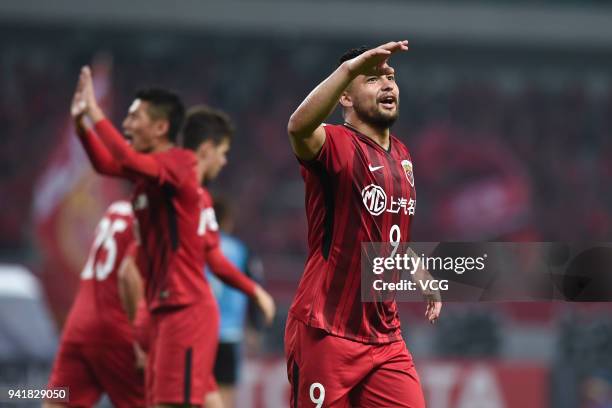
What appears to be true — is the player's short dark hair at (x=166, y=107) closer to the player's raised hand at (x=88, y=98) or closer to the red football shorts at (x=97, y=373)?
the player's raised hand at (x=88, y=98)

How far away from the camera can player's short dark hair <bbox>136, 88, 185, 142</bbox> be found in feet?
18.7

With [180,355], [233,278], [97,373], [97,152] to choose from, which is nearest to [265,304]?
[233,278]

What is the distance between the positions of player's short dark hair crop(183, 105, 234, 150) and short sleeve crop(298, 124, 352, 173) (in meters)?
2.23

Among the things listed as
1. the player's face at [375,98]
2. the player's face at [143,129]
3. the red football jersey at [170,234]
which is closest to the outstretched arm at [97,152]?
the red football jersey at [170,234]

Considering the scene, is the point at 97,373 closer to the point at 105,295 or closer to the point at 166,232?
the point at 105,295

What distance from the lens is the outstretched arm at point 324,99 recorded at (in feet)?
12.2

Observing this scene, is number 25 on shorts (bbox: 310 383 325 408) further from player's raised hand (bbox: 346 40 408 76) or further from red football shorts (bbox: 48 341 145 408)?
red football shorts (bbox: 48 341 145 408)

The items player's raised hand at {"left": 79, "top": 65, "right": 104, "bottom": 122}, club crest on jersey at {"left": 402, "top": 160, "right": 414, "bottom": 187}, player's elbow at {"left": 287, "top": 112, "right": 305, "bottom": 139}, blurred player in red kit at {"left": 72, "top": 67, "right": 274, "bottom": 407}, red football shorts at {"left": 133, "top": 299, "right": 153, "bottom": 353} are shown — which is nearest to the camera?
player's elbow at {"left": 287, "top": 112, "right": 305, "bottom": 139}

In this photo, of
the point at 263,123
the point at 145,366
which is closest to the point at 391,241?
the point at 145,366

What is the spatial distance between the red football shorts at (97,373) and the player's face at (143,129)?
1.10 m

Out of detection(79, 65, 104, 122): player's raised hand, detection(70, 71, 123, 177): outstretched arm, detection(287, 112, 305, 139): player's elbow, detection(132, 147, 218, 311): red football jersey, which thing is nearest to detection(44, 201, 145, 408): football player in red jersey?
detection(132, 147, 218, 311): red football jersey

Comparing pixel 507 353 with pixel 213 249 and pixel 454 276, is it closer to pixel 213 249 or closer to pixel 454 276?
pixel 213 249

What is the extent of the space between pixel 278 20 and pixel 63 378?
20184mm

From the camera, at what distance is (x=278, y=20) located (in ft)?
82.5
